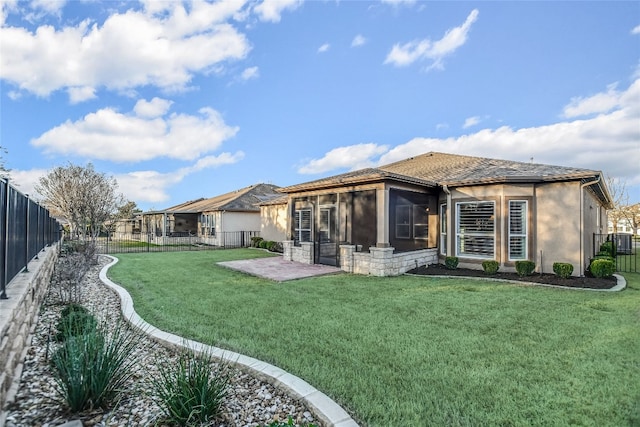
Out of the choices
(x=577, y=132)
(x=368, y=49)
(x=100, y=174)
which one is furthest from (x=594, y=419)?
(x=100, y=174)

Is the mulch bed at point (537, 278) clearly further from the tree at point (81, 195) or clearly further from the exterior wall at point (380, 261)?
the tree at point (81, 195)

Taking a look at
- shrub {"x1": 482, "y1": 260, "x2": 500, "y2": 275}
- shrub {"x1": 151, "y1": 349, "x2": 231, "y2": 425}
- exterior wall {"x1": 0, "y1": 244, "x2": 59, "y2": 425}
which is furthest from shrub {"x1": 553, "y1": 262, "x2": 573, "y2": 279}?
exterior wall {"x1": 0, "y1": 244, "x2": 59, "y2": 425}

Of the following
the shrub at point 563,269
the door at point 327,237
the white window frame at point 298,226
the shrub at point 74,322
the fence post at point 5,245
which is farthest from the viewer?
the white window frame at point 298,226

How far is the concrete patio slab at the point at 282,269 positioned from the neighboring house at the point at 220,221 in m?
9.52

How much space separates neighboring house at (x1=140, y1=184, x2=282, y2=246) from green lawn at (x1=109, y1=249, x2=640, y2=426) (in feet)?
47.6

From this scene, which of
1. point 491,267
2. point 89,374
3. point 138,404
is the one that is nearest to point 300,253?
point 491,267

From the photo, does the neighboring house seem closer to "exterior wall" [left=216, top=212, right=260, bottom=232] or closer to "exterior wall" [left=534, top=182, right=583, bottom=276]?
"exterior wall" [left=216, top=212, right=260, bottom=232]

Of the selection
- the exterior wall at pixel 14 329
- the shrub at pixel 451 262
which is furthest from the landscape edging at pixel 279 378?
the shrub at pixel 451 262

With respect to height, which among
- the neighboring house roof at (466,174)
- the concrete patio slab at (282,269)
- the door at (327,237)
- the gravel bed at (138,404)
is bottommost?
the concrete patio slab at (282,269)

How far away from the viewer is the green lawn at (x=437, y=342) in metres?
2.86

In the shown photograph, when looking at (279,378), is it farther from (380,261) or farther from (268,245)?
(268,245)

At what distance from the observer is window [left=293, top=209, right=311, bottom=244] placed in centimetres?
1339

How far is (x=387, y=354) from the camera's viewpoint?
4000 millimetres

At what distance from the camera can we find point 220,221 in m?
23.0
